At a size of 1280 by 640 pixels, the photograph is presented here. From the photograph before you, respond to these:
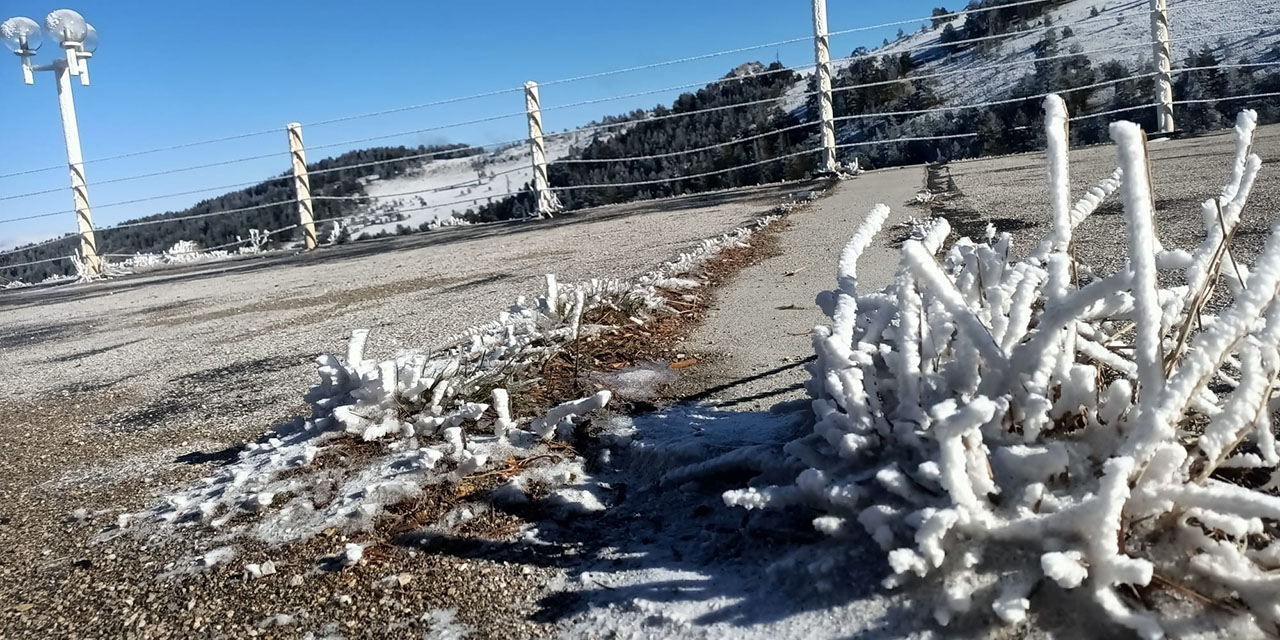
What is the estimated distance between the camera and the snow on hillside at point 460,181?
16219mm

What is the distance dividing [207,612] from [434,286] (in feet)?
10.2

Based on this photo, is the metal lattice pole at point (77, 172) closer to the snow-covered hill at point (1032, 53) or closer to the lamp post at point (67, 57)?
the lamp post at point (67, 57)

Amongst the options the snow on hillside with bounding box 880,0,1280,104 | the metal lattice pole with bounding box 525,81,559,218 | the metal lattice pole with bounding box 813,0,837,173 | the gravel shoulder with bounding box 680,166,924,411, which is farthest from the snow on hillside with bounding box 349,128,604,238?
the gravel shoulder with bounding box 680,166,924,411

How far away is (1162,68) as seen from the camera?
7121 millimetres

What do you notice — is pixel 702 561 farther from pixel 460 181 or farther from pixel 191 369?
pixel 460 181

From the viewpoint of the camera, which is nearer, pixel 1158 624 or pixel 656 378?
pixel 1158 624

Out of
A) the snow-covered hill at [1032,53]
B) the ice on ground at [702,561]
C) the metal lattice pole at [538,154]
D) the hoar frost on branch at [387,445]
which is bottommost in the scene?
the ice on ground at [702,561]

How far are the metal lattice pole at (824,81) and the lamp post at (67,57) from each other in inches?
249

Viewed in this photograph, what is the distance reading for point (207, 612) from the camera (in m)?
1.17

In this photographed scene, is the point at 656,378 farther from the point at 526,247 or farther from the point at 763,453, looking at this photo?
the point at 526,247

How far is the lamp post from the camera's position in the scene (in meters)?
7.82

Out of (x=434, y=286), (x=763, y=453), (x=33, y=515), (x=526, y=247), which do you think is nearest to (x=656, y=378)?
(x=763, y=453)

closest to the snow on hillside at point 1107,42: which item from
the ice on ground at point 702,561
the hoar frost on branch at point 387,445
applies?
the hoar frost on branch at point 387,445

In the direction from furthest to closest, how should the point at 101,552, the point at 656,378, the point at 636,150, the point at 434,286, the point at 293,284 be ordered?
the point at 636,150 → the point at 293,284 → the point at 434,286 → the point at 656,378 → the point at 101,552
